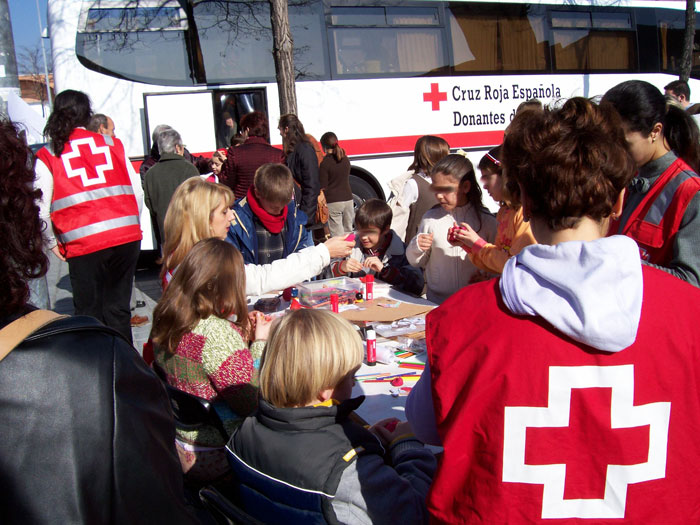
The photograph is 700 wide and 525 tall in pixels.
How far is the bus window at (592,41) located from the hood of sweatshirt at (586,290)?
1052cm

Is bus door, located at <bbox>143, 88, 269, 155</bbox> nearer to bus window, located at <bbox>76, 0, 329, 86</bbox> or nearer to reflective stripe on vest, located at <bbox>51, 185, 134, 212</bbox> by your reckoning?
bus window, located at <bbox>76, 0, 329, 86</bbox>

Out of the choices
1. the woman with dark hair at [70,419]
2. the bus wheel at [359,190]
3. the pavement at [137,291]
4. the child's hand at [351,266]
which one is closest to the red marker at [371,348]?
Answer: the child's hand at [351,266]

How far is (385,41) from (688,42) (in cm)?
613

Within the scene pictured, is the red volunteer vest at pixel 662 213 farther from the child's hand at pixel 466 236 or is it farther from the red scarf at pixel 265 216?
the red scarf at pixel 265 216

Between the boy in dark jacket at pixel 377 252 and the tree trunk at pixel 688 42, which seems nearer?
the boy in dark jacket at pixel 377 252

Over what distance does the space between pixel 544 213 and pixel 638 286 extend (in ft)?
0.82

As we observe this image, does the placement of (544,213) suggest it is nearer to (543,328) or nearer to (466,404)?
(543,328)

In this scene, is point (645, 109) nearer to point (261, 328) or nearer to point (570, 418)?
point (570, 418)

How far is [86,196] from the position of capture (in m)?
4.41

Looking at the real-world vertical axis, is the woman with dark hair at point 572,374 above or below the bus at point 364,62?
below

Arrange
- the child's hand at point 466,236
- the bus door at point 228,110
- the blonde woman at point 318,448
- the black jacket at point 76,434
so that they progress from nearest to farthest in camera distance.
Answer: the black jacket at point 76,434 → the blonde woman at point 318,448 → the child's hand at point 466,236 → the bus door at point 228,110

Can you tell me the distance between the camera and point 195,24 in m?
8.18

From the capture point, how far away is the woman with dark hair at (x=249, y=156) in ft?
20.9

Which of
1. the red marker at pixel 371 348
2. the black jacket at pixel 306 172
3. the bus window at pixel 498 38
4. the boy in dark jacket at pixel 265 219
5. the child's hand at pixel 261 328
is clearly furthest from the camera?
the bus window at pixel 498 38
